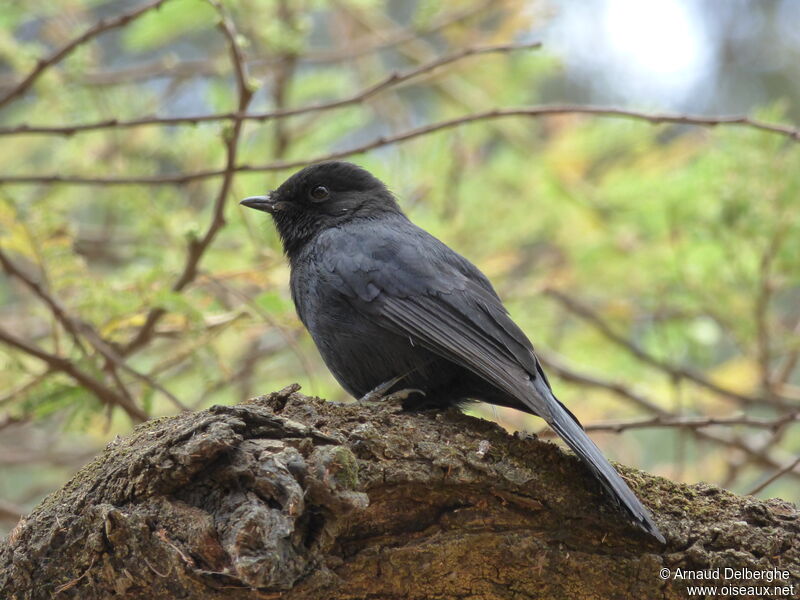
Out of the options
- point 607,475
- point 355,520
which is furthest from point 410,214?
point 355,520

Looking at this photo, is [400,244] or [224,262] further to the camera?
[224,262]

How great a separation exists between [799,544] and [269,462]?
186 cm

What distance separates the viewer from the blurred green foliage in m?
4.96

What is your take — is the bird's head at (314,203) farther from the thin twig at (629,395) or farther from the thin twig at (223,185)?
the thin twig at (629,395)

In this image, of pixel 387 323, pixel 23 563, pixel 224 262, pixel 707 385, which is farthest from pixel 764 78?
pixel 23 563

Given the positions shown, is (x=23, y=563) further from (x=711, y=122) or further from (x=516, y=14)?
(x=516, y=14)

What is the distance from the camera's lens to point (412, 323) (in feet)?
13.1

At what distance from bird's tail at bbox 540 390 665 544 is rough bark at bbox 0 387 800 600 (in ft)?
0.24

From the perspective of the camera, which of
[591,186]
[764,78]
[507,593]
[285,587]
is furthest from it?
[764,78]

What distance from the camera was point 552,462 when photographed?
3.25 m

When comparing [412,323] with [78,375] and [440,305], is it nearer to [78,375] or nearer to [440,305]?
[440,305]

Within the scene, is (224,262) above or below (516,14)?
below

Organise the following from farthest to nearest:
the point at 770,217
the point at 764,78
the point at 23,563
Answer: the point at 764,78, the point at 770,217, the point at 23,563

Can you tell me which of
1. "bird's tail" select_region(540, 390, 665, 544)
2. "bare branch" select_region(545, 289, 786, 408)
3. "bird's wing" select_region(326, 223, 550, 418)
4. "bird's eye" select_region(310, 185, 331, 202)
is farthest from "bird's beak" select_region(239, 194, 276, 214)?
"bare branch" select_region(545, 289, 786, 408)
